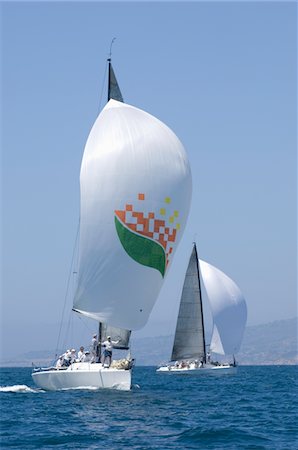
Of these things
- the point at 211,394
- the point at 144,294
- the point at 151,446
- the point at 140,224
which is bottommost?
the point at 151,446

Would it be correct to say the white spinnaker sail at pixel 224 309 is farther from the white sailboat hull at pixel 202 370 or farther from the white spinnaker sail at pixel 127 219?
the white spinnaker sail at pixel 127 219

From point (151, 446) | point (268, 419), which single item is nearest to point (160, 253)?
point (268, 419)

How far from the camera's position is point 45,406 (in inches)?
1096

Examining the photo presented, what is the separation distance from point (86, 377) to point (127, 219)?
5500 mm

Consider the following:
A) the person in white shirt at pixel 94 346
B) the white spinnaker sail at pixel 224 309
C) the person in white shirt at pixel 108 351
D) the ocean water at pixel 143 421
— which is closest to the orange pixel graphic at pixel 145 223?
the person in white shirt at pixel 108 351

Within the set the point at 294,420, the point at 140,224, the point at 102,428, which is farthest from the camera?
the point at 140,224

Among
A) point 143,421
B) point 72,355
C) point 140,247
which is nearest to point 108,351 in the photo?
point 72,355

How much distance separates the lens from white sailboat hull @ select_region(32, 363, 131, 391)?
1222 inches

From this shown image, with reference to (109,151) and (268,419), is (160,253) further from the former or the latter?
(268,419)

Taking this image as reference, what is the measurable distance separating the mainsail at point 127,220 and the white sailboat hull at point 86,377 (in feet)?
6.02

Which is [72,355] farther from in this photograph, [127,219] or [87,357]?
[127,219]

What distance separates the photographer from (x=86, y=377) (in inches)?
1238

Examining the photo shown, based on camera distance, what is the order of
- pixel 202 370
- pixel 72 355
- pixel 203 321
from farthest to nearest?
pixel 203 321 < pixel 202 370 < pixel 72 355

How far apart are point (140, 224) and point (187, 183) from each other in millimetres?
2804
